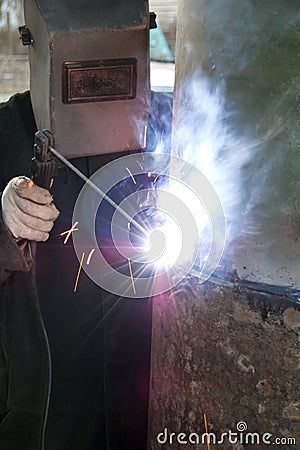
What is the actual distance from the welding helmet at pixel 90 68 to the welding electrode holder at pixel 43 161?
0.07 feet

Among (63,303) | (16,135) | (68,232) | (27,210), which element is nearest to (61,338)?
(63,303)

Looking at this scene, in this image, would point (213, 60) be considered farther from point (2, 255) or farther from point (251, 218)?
point (2, 255)

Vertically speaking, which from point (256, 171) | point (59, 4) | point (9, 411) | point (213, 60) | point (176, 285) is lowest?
point (9, 411)

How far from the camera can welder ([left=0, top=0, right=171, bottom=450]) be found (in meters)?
1.05

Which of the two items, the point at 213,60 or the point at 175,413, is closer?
the point at 213,60

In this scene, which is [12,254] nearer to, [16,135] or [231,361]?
[16,135]

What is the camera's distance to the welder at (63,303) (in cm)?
105

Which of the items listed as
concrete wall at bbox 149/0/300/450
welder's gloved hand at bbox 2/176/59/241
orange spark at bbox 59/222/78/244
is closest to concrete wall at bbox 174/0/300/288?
concrete wall at bbox 149/0/300/450

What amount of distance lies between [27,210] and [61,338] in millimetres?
448

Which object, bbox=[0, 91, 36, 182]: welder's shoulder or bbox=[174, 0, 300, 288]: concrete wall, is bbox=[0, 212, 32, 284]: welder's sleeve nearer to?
bbox=[0, 91, 36, 182]: welder's shoulder

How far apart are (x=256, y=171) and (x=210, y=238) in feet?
0.39

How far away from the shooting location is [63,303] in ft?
4.78

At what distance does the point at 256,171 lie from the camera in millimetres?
677

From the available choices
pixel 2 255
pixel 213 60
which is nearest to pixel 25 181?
pixel 2 255
